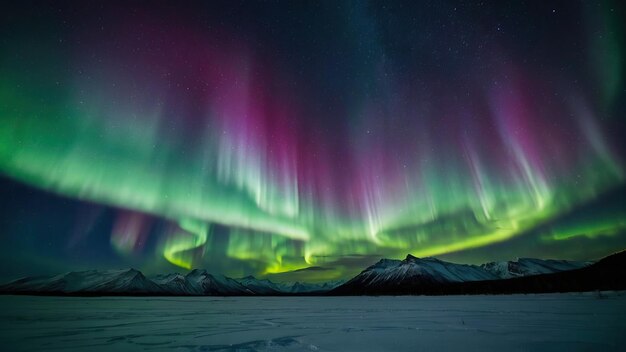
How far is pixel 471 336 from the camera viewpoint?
18.5 meters

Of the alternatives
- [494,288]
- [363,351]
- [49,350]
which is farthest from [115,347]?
[494,288]

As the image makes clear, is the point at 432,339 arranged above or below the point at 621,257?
below

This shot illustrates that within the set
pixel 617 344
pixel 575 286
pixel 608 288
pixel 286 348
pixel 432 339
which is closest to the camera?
pixel 617 344

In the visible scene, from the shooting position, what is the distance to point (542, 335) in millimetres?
17875

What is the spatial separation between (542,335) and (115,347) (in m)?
21.7

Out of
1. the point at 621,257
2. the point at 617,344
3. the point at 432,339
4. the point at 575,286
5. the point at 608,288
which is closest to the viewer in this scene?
the point at 617,344

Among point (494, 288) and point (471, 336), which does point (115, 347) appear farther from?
point (494, 288)

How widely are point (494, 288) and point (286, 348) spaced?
203 m

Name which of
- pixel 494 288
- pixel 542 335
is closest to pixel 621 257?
pixel 494 288

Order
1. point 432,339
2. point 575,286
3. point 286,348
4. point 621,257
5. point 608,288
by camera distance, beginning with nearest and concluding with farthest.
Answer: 1. point 286,348
2. point 432,339
3. point 608,288
4. point 575,286
5. point 621,257

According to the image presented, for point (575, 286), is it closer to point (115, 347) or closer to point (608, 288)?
point (608, 288)

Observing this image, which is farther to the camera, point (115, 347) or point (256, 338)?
point (256, 338)

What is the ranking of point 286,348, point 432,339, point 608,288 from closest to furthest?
point 286,348 → point 432,339 → point 608,288

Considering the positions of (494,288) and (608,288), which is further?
(494,288)
